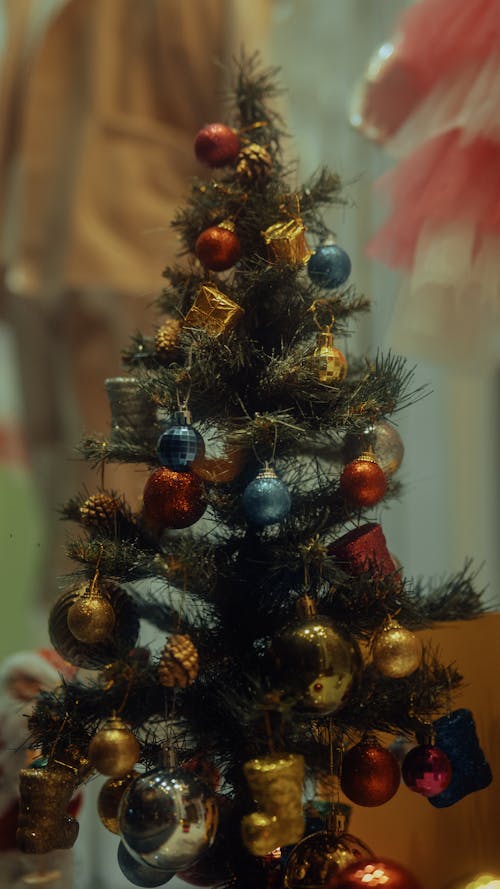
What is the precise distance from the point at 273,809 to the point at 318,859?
0.07 meters

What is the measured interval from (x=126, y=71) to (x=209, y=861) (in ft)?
2.61

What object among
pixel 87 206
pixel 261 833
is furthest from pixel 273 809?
pixel 87 206

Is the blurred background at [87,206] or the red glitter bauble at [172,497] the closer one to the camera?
the red glitter bauble at [172,497]

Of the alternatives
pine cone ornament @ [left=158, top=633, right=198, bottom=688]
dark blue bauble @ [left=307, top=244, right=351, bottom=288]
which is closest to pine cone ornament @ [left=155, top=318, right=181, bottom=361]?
dark blue bauble @ [left=307, top=244, right=351, bottom=288]

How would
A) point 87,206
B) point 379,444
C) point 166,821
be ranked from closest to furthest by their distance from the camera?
point 166,821, point 379,444, point 87,206

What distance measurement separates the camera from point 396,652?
609mm

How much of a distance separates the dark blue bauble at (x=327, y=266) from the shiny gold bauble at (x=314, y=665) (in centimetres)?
25

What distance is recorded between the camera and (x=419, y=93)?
87 centimetres

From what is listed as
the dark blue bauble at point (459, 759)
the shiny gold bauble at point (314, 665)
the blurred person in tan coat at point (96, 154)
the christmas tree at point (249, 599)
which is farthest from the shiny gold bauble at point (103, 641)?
the blurred person in tan coat at point (96, 154)

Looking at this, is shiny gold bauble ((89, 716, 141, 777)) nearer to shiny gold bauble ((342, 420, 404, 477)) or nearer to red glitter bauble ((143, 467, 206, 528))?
red glitter bauble ((143, 467, 206, 528))

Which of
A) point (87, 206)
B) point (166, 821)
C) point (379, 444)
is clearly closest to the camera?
point (166, 821)

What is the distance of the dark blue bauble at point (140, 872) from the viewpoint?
0.63 metres

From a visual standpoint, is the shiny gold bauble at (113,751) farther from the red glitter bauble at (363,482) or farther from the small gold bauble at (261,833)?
the red glitter bauble at (363,482)

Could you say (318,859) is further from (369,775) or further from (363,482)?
(363,482)
